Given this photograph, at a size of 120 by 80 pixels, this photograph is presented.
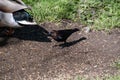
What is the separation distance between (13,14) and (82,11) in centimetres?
166

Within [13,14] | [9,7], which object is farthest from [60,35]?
[9,7]

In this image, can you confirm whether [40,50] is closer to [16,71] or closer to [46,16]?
[16,71]

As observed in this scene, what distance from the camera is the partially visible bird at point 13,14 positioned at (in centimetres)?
718

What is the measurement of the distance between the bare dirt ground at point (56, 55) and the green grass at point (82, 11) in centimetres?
25

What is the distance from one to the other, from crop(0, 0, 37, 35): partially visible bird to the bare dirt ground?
37 cm

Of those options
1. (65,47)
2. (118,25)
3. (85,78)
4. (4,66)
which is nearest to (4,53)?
(4,66)

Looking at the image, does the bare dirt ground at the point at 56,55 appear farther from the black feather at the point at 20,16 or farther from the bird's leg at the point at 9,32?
the black feather at the point at 20,16

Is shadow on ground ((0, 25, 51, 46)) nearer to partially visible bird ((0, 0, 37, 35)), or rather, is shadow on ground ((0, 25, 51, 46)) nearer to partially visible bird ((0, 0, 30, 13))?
partially visible bird ((0, 0, 37, 35))

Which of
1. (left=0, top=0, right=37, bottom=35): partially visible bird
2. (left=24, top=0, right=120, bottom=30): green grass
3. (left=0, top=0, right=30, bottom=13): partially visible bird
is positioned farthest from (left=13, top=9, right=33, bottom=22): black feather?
(left=24, top=0, right=120, bottom=30): green grass

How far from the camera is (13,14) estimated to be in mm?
7234

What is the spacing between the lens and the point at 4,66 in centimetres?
676

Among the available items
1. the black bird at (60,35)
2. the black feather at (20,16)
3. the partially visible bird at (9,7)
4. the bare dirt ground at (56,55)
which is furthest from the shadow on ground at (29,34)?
the partially visible bird at (9,7)

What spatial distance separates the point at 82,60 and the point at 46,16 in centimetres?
172

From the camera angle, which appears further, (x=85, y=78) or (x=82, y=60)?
(x=82, y=60)
